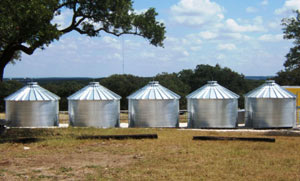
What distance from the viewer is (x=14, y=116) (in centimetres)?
2262

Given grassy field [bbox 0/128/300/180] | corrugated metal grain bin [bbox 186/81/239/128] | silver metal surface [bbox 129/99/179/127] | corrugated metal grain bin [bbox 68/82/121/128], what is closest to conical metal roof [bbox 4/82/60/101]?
corrugated metal grain bin [bbox 68/82/121/128]

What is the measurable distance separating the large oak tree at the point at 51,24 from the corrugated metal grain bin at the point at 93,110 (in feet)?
14.5

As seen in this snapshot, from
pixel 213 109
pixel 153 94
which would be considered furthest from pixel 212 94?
pixel 153 94

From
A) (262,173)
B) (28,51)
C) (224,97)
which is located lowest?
(262,173)

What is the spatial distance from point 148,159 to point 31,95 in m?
13.3

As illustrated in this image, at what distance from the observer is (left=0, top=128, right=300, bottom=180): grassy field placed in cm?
930

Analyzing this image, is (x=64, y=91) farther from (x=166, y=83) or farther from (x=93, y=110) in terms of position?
(x=93, y=110)

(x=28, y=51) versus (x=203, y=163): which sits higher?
(x=28, y=51)

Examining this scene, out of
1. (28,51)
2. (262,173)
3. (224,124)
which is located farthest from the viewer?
(224,124)

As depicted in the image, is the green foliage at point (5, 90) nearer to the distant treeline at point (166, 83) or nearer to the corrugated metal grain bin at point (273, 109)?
the distant treeline at point (166, 83)

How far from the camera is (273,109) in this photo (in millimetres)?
22219

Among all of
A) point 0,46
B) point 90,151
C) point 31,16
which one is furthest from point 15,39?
point 90,151

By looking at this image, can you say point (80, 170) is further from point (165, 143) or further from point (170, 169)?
point (165, 143)

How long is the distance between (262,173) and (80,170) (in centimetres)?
438
